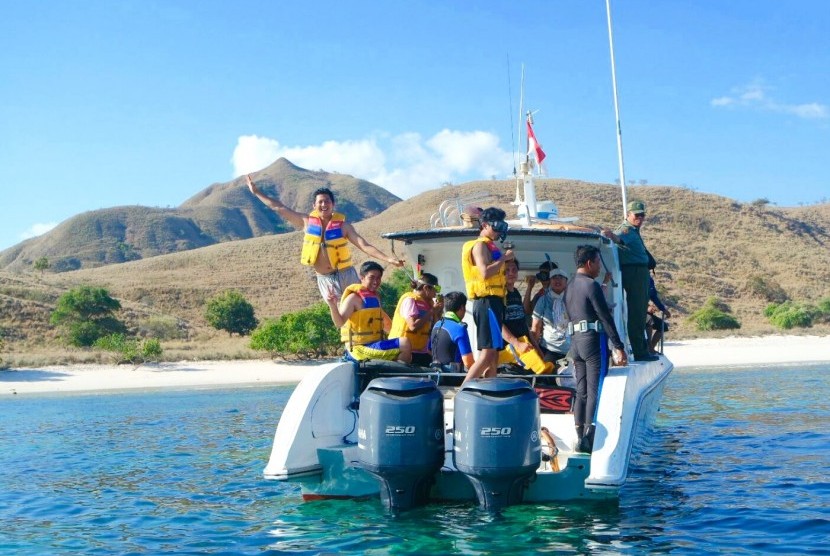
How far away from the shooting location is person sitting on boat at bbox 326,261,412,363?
315 inches

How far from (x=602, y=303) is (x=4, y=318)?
39813 mm

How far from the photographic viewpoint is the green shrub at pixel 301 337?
28.1 m

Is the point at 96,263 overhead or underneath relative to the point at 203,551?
overhead

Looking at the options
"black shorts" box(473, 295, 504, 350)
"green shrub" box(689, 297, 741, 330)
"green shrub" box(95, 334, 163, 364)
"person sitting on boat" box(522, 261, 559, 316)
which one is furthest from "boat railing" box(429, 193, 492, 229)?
"green shrub" box(689, 297, 741, 330)

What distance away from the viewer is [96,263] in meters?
120

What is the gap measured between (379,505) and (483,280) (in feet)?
6.85

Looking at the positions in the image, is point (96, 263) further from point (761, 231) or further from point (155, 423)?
point (155, 423)

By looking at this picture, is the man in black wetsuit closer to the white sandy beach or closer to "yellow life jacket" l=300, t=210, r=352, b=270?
"yellow life jacket" l=300, t=210, r=352, b=270

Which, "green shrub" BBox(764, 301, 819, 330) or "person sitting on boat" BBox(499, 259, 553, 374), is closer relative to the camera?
"person sitting on boat" BBox(499, 259, 553, 374)

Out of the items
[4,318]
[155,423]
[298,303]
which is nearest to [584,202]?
[298,303]

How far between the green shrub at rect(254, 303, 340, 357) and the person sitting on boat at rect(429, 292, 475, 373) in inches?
804

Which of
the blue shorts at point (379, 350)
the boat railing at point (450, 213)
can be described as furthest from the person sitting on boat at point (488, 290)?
the boat railing at point (450, 213)

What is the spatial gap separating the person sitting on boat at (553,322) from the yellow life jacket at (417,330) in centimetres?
163

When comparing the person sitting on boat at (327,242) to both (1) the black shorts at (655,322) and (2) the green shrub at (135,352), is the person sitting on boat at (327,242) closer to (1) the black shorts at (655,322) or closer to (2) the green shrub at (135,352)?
(1) the black shorts at (655,322)
